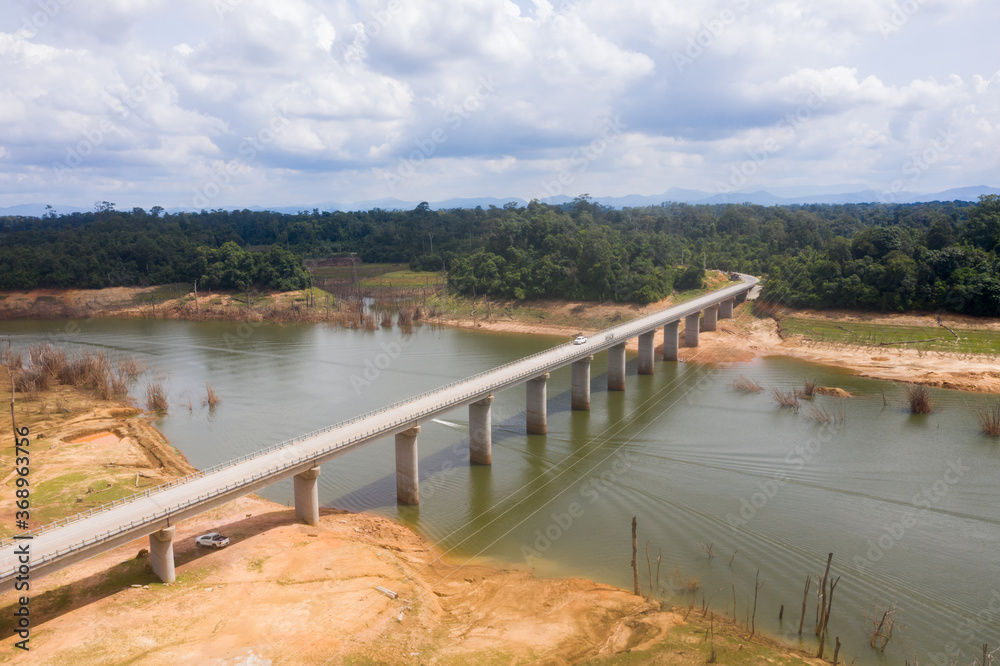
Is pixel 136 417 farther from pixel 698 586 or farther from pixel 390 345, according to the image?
pixel 698 586

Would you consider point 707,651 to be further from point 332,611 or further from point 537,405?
point 537,405

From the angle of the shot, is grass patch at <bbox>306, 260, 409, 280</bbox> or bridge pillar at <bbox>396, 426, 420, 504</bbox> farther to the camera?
grass patch at <bbox>306, 260, 409, 280</bbox>

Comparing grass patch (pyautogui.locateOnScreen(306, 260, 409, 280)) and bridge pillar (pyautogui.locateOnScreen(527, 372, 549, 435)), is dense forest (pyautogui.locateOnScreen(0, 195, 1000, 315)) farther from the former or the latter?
bridge pillar (pyautogui.locateOnScreen(527, 372, 549, 435))

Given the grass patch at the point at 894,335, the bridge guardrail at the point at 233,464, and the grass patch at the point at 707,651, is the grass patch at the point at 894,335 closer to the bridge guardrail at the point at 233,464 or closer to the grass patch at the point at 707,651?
the bridge guardrail at the point at 233,464

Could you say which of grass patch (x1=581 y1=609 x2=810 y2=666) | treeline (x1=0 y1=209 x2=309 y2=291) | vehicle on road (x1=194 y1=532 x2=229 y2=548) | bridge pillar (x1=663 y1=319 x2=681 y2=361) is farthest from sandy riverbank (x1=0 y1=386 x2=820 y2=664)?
treeline (x1=0 y1=209 x2=309 y2=291)

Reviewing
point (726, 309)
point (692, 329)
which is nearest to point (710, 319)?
point (726, 309)

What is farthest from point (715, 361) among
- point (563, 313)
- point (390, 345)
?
point (390, 345)
